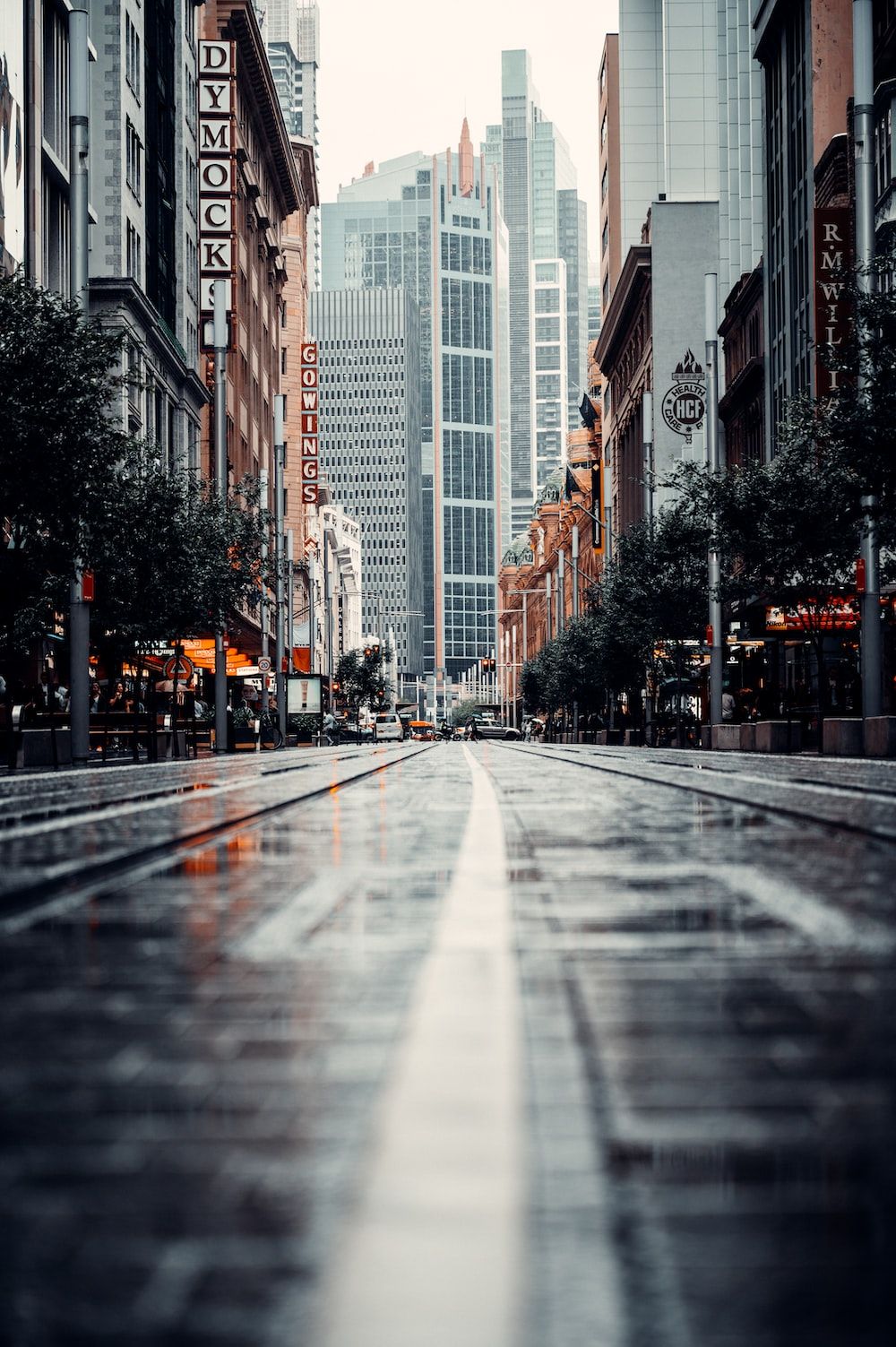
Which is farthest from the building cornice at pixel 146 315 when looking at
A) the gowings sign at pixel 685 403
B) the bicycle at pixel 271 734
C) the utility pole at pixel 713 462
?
the gowings sign at pixel 685 403

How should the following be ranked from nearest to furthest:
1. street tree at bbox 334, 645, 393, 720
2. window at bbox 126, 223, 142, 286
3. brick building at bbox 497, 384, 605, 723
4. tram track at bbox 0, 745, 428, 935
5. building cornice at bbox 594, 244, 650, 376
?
tram track at bbox 0, 745, 428, 935 < window at bbox 126, 223, 142, 286 < building cornice at bbox 594, 244, 650, 376 < brick building at bbox 497, 384, 605, 723 < street tree at bbox 334, 645, 393, 720

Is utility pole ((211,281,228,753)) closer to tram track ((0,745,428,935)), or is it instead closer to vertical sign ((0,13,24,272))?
vertical sign ((0,13,24,272))

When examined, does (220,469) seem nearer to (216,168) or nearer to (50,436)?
(50,436)

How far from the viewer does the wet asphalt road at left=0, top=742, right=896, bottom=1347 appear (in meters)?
1.58

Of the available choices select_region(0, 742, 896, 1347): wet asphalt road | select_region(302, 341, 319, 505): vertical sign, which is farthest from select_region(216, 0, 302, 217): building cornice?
select_region(0, 742, 896, 1347): wet asphalt road

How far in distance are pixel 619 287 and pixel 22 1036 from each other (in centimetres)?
11450

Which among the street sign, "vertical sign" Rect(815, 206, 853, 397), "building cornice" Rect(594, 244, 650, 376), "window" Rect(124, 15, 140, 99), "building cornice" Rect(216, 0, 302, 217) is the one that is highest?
"building cornice" Rect(216, 0, 302, 217)

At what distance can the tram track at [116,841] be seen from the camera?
17.5 feet

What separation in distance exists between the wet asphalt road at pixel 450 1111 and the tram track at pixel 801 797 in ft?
8.36

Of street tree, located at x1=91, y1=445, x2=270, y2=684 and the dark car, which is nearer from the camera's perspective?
street tree, located at x1=91, y1=445, x2=270, y2=684

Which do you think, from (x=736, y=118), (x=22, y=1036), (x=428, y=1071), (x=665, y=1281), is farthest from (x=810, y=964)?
(x=736, y=118)

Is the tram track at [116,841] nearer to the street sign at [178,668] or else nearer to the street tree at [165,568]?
the street tree at [165,568]

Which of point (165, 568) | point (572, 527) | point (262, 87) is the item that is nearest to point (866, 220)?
point (165, 568)

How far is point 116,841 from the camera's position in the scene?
24.5 ft
